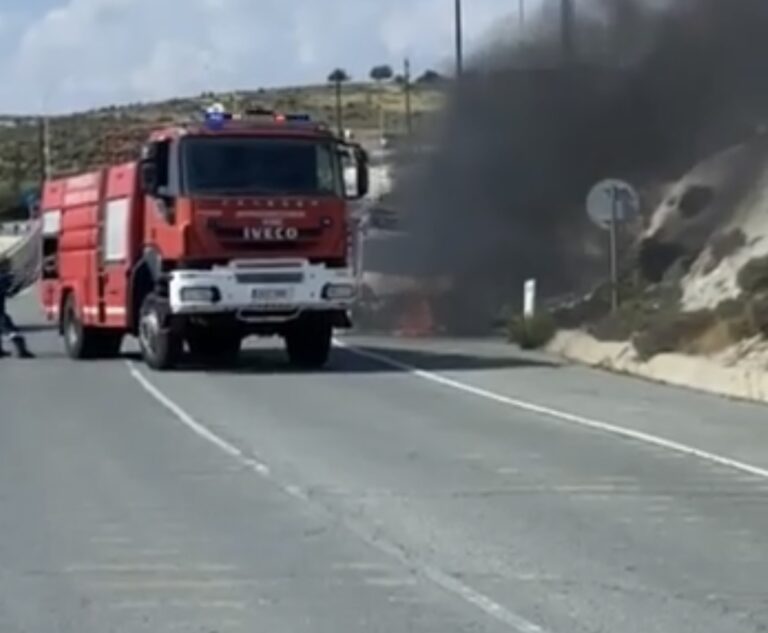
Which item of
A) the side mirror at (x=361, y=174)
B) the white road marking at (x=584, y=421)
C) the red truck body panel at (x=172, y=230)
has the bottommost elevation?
the white road marking at (x=584, y=421)

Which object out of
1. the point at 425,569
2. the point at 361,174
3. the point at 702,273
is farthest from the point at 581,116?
the point at 425,569

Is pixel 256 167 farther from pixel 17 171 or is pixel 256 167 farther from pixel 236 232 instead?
pixel 17 171

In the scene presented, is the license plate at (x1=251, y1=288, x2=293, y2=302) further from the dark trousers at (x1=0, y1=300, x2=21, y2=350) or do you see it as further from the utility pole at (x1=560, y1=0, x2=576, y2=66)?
the utility pole at (x1=560, y1=0, x2=576, y2=66)

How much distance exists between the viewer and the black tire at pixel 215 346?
33.4 m

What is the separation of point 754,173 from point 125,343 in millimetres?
13806

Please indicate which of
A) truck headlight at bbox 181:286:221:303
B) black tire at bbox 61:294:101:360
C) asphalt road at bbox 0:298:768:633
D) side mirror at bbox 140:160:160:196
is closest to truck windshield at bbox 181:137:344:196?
side mirror at bbox 140:160:160:196

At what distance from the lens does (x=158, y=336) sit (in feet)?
105

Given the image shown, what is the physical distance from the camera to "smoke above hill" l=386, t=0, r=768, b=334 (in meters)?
50.4

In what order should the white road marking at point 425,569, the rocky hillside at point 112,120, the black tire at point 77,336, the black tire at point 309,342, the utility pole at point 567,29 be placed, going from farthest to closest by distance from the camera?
the rocky hillside at point 112,120 → the utility pole at point 567,29 → the black tire at point 77,336 → the black tire at point 309,342 → the white road marking at point 425,569

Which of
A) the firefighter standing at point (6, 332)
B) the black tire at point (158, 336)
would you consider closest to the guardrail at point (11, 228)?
the firefighter standing at point (6, 332)

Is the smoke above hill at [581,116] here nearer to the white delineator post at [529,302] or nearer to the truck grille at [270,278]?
the white delineator post at [529,302]

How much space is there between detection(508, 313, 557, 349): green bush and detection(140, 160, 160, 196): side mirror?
9740 millimetres

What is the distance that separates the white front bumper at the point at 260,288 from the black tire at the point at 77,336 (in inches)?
Result: 196

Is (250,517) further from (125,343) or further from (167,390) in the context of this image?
(125,343)
